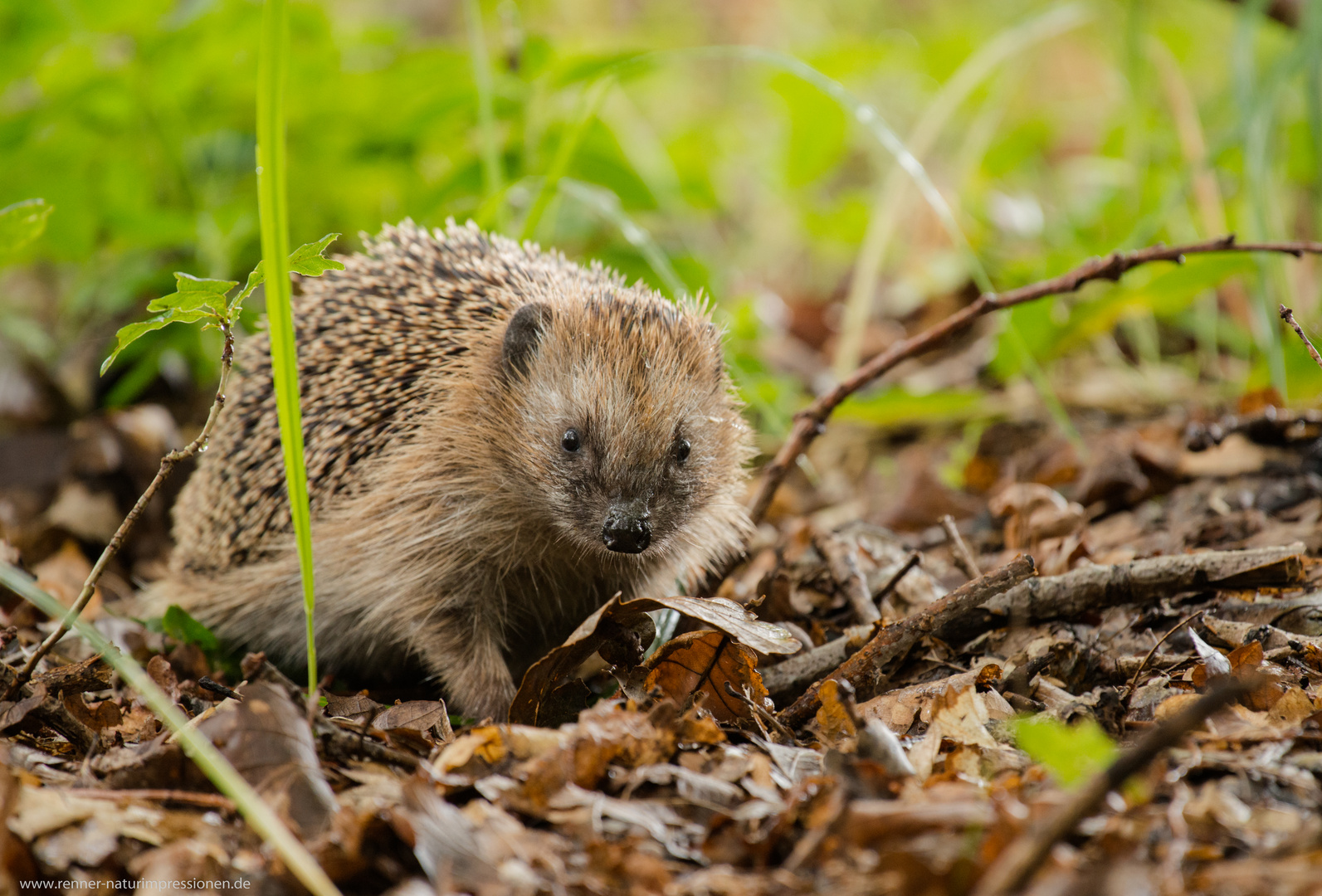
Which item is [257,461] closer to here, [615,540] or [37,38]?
[615,540]

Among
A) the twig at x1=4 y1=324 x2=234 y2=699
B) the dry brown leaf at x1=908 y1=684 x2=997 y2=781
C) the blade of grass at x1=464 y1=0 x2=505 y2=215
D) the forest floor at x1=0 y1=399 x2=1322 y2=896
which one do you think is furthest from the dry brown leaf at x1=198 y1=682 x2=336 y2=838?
the blade of grass at x1=464 y1=0 x2=505 y2=215

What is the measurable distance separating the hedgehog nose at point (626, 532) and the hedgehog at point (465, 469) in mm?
26

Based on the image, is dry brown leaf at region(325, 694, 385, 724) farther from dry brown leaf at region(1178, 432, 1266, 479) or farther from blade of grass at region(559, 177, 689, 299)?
dry brown leaf at region(1178, 432, 1266, 479)

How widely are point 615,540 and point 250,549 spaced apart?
1951mm

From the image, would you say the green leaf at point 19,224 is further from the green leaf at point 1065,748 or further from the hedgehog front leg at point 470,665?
the green leaf at point 1065,748

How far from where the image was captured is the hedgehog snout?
3.97 metres

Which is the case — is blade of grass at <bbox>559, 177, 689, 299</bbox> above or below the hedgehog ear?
above

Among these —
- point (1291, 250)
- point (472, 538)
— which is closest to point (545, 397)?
point (472, 538)

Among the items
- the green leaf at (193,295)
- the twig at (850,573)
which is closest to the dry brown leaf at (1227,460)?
the twig at (850,573)

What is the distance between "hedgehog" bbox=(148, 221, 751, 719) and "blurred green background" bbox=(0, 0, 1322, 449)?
573 millimetres

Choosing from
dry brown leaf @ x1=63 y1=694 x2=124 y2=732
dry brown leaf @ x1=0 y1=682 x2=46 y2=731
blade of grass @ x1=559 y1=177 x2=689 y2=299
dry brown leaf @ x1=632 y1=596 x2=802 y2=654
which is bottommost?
dry brown leaf @ x1=632 y1=596 x2=802 y2=654

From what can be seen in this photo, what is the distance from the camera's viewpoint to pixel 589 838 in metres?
2.48

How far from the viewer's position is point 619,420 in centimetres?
418

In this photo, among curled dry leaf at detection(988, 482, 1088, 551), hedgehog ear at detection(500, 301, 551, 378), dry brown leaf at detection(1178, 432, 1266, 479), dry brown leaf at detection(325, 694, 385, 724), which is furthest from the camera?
dry brown leaf at detection(1178, 432, 1266, 479)
